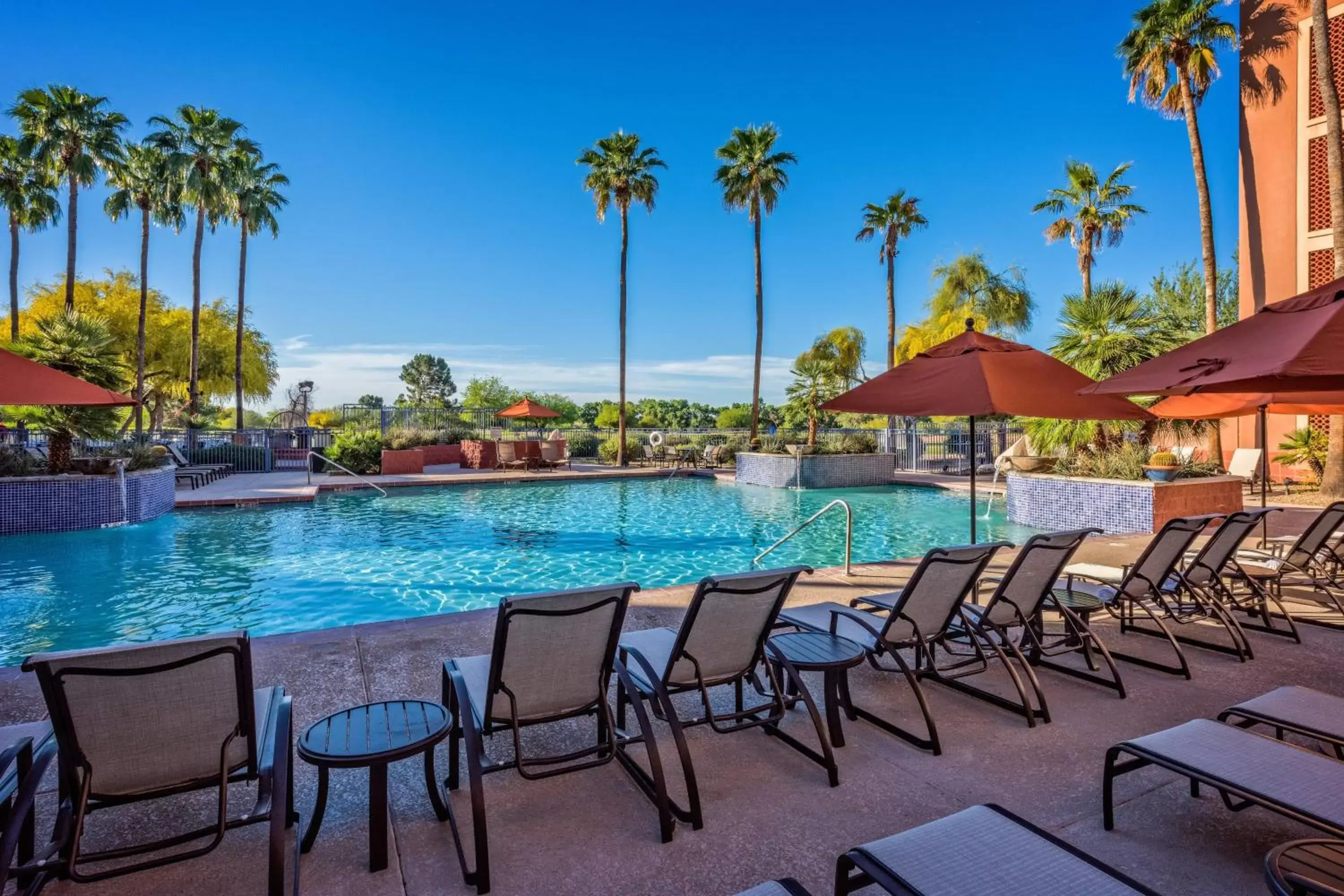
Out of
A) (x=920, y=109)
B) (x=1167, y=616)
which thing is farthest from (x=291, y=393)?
(x=1167, y=616)

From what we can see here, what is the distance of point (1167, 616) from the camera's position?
466 centimetres

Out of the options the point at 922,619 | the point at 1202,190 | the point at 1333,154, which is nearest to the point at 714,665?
the point at 922,619

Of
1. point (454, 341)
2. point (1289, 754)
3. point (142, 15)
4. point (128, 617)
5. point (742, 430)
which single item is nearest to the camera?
point (1289, 754)

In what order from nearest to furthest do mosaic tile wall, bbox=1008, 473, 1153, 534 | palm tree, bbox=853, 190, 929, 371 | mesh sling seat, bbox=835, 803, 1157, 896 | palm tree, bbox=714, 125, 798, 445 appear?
1. mesh sling seat, bbox=835, 803, 1157, 896
2. mosaic tile wall, bbox=1008, 473, 1153, 534
3. palm tree, bbox=714, 125, 798, 445
4. palm tree, bbox=853, 190, 929, 371

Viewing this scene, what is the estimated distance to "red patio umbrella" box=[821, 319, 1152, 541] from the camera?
13.9ft

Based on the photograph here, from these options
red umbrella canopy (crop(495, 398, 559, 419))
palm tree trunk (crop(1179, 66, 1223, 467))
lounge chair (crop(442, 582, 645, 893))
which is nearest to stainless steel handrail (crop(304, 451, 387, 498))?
red umbrella canopy (crop(495, 398, 559, 419))

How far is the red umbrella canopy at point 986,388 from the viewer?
425cm

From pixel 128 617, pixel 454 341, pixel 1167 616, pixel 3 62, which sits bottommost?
pixel 128 617

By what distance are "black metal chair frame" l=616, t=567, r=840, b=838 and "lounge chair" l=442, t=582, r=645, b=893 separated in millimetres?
88

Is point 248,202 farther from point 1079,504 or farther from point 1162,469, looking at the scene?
point 1162,469

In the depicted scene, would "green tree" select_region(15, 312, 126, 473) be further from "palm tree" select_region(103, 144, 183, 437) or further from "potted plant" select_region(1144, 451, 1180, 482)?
"potted plant" select_region(1144, 451, 1180, 482)

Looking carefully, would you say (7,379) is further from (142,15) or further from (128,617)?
(142,15)

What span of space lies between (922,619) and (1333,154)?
47.1 feet

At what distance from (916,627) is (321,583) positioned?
20.8 ft
